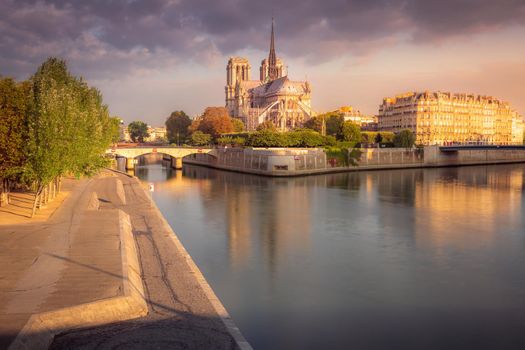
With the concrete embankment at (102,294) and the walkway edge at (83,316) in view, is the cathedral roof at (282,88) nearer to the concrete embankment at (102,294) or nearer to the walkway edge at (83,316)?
the concrete embankment at (102,294)

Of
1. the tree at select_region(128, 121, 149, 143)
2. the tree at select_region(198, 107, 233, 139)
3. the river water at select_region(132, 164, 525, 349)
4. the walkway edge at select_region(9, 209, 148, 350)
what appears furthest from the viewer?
the tree at select_region(128, 121, 149, 143)

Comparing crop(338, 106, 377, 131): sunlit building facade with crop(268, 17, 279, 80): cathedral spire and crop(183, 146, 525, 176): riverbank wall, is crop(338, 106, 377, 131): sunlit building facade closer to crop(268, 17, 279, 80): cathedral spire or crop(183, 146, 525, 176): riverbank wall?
crop(268, 17, 279, 80): cathedral spire

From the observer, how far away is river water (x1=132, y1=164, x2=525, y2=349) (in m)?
14.6

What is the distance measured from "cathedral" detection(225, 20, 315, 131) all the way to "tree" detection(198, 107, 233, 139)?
2183 cm

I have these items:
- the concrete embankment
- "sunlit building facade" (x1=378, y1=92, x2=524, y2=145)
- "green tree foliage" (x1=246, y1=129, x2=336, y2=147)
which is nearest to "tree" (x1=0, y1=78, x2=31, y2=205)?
the concrete embankment

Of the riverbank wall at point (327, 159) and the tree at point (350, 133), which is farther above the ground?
the tree at point (350, 133)

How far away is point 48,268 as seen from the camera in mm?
14938

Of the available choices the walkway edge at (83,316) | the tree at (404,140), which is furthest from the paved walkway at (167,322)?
the tree at (404,140)

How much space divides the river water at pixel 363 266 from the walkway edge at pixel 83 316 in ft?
11.0

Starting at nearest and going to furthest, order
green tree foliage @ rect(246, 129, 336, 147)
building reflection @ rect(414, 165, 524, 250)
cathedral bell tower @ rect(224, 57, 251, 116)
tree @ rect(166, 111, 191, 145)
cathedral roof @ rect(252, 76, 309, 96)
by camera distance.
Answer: building reflection @ rect(414, 165, 524, 250) → green tree foliage @ rect(246, 129, 336, 147) → tree @ rect(166, 111, 191, 145) → cathedral roof @ rect(252, 76, 309, 96) → cathedral bell tower @ rect(224, 57, 251, 116)

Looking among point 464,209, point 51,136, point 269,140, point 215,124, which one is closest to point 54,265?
point 51,136

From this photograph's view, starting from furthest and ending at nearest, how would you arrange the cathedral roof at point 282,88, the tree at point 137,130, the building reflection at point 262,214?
the tree at point 137,130 < the cathedral roof at point 282,88 < the building reflection at point 262,214

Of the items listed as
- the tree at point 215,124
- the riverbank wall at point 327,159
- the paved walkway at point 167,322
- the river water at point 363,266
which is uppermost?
the tree at point 215,124

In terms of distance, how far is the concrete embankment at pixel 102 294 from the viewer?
1104 centimetres
